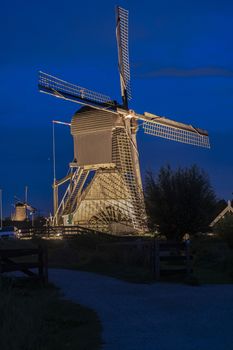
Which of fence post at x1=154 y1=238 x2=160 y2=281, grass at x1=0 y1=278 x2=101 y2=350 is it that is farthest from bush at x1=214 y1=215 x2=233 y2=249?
grass at x1=0 y1=278 x2=101 y2=350

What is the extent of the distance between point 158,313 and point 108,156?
161 feet

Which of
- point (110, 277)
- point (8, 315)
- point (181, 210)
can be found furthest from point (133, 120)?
point (8, 315)

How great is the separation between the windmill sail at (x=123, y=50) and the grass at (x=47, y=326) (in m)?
51.7

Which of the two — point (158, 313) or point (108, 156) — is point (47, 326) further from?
point (108, 156)

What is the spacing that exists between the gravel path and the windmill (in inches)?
1539

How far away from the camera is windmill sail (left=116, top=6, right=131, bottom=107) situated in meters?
67.1

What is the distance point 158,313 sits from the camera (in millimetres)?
15055

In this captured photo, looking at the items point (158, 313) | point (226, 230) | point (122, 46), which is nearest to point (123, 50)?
point (122, 46)

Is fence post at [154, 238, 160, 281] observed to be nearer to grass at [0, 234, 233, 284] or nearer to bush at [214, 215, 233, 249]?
grass at [0, 234, 233, 284]

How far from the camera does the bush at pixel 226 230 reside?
39.1 meters

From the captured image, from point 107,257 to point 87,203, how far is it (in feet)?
106

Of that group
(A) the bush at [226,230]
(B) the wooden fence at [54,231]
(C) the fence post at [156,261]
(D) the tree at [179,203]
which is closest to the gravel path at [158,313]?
(C) the fence post at [156,261]

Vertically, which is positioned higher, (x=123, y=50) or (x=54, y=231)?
(x=123, y=50)

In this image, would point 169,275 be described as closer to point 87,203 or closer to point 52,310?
point 52,310
